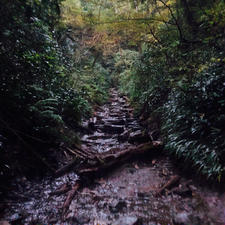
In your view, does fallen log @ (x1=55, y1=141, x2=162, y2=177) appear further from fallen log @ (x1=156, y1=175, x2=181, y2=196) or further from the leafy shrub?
fallen log @ (x1=156, y1=175, x2=181, y2=196)

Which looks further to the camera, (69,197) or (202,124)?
(202,124)

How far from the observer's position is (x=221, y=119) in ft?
10.7

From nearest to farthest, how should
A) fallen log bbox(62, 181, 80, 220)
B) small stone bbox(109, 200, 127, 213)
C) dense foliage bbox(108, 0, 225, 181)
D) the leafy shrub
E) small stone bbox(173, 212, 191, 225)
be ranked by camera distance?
small stone bbox(173, 212, 191, 225) → fallen log bbox(62, 181, 80, 220) → small stone bbox(109, 200, 127, 213) → the leafy shrub → dense foliage bbox(108, 0, 225, 181)

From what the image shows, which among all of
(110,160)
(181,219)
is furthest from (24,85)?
(181,219)

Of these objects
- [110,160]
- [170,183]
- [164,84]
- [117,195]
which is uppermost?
[164,84]

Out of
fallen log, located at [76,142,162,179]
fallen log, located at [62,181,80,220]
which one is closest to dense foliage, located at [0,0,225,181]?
fallen log, located at [76,142,162,179]

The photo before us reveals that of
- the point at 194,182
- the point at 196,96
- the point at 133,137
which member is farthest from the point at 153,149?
the point at 196,96

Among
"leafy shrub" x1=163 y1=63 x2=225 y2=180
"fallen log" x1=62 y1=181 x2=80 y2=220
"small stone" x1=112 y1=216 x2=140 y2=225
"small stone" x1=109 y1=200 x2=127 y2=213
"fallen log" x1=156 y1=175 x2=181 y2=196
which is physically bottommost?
"fallen log" x1=62 y1=181 x2=80 y2=220

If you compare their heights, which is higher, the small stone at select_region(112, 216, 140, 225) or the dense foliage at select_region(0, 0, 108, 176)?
the dense foliage at select_region(0, 0, 108, 176)

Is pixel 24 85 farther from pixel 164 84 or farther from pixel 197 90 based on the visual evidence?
pixel 164 84

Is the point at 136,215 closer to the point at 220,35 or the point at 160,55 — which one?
the point at 220,35

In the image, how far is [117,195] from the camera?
3.44 meters

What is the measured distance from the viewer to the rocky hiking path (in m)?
2.66

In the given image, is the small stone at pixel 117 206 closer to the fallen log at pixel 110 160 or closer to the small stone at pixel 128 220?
the small stone at pixel 128 220
